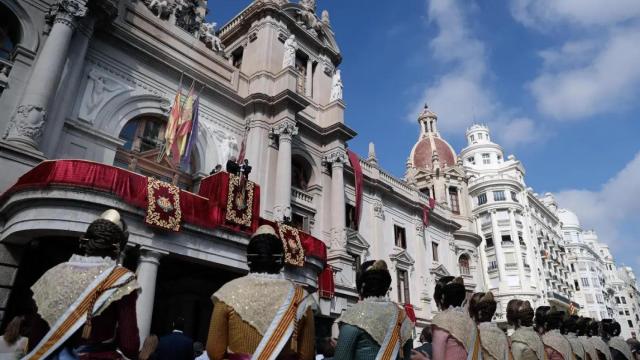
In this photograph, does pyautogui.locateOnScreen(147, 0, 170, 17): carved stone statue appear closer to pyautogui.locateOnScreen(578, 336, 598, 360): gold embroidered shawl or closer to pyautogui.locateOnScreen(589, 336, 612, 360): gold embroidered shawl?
pyautogui.locateOnScreen(578, 336, 598, 360): gold embroidered shawl

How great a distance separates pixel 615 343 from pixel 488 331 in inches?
241

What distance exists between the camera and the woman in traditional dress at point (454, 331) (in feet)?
13.3

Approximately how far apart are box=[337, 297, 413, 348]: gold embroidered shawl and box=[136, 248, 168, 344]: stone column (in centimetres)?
752

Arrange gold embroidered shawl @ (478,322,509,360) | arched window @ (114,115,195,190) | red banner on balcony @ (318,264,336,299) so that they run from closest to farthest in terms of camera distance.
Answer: gold embroidered shawl @ (478,322,509,360)
arched window @ (114,115,195,190)
red banner on balcony @ (318,264,336,299)

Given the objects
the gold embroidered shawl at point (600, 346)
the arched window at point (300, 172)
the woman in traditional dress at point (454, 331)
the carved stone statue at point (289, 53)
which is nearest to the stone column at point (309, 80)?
the carved stone statue at point (289, 53)

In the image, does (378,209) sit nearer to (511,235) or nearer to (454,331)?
(454,331)

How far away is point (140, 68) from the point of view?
15688mm

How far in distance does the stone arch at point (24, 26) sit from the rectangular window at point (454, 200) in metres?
29.6

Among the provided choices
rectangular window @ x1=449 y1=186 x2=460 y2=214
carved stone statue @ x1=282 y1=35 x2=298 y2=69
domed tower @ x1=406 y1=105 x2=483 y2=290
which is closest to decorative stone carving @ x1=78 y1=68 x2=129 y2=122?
carved stone statue @ x1=282 y1=35 x2=298 y2=69

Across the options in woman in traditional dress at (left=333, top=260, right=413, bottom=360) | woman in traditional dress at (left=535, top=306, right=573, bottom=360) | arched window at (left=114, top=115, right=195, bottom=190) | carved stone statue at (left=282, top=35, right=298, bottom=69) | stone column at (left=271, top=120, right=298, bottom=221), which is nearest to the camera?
woman in traditional dress at (left=333, top=260, right=413, bottom=360)

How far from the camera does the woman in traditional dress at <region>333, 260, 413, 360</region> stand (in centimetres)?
354

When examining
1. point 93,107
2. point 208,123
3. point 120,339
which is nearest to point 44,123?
point 93,107

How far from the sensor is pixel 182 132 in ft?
47.0

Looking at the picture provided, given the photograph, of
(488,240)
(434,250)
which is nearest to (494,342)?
(434,250)
